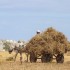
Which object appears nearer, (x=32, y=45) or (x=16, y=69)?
(x=16, y=69)

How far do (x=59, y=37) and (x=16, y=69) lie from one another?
11.1 meters

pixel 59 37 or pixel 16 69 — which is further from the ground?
Answer: pixel 59 37

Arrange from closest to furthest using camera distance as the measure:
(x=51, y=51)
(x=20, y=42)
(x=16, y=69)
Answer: (x=16, y=69), (x=20, y=42), (x=51, y=51)

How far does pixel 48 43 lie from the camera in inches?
1145

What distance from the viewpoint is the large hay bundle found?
95.0ft

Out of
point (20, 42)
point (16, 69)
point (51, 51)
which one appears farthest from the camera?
point (51, 51)

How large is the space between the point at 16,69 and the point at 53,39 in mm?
10926

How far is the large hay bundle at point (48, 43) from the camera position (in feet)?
95.0

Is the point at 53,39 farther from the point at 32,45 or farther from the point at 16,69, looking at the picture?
the point at 16,69

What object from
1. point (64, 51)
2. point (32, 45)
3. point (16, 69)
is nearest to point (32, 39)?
point (32, 45)

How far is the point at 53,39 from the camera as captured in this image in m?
29.5

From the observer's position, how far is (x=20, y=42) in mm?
26500

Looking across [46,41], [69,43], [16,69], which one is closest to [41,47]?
[46,41]

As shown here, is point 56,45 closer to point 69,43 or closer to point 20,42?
point 69,43
